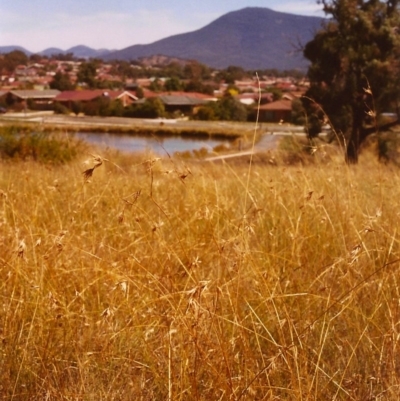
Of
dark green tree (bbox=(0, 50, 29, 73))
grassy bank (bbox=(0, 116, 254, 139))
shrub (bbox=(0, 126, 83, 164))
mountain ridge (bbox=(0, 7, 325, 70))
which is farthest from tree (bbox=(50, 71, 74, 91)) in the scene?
mountain ridge (bbox=(0, 7, 325, 70))

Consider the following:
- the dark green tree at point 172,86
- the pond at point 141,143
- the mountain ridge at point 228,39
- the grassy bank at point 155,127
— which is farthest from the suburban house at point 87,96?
the mountain ridge at point 228,39

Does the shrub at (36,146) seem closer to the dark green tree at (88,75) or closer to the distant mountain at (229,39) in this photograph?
the dark green tree at (88,75)

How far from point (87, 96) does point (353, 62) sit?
59.9ft

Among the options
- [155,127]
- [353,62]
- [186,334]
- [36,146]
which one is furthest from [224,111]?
[186,334]

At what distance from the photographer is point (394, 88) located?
12.9m

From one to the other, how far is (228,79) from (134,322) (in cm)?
4020

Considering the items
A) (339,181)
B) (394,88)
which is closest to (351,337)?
(339,181)

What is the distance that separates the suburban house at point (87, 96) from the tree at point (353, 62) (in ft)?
52.5

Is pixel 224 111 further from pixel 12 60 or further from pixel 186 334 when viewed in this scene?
pixel 186 334

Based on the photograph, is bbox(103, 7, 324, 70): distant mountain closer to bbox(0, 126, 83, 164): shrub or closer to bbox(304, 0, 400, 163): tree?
bbox(304, 0, 400, 163): tree

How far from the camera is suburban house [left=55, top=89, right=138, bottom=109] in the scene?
27484 mm

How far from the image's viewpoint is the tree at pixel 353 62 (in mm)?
12898

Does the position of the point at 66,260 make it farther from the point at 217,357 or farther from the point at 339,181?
the point at 339,181

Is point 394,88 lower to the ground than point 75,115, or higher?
higher
